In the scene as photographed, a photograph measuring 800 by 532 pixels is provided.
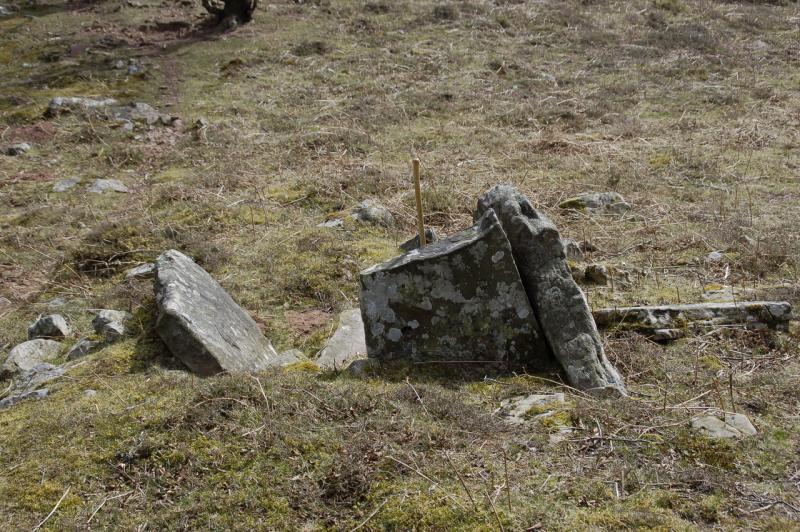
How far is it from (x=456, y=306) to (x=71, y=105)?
12736mm

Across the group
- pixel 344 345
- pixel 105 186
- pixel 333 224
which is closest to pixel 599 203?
pixel 333 224

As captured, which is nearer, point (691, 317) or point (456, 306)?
point (456, 306)

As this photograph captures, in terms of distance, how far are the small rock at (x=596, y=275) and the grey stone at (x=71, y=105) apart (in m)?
11.9

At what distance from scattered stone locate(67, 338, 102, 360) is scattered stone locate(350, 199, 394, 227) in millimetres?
4285

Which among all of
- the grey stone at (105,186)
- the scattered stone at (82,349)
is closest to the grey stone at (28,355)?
the scattered stone at (82,349)

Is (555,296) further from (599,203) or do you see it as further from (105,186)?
(105,186)

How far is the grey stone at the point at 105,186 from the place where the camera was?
39.7 ft

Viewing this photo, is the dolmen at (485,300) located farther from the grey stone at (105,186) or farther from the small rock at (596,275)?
the grey stone at (105,186)

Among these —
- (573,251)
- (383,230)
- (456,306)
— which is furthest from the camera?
(383,230)

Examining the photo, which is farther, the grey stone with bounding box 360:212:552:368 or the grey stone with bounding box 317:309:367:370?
the grey stone with bounding box 317:309:367:370

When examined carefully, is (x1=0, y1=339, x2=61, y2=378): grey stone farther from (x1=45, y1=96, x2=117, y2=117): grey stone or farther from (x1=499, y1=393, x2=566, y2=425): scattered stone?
(x1=45, y1=96, x2=117, y2=117): grey stone

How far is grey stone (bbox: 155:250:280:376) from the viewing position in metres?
5.77

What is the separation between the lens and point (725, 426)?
4.50 m

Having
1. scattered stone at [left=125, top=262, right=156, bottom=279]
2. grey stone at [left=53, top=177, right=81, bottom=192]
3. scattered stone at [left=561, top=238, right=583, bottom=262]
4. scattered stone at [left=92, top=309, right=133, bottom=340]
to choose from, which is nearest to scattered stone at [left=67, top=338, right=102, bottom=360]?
scattered stone at [left=92, top=309, right=133, bottom=340]
